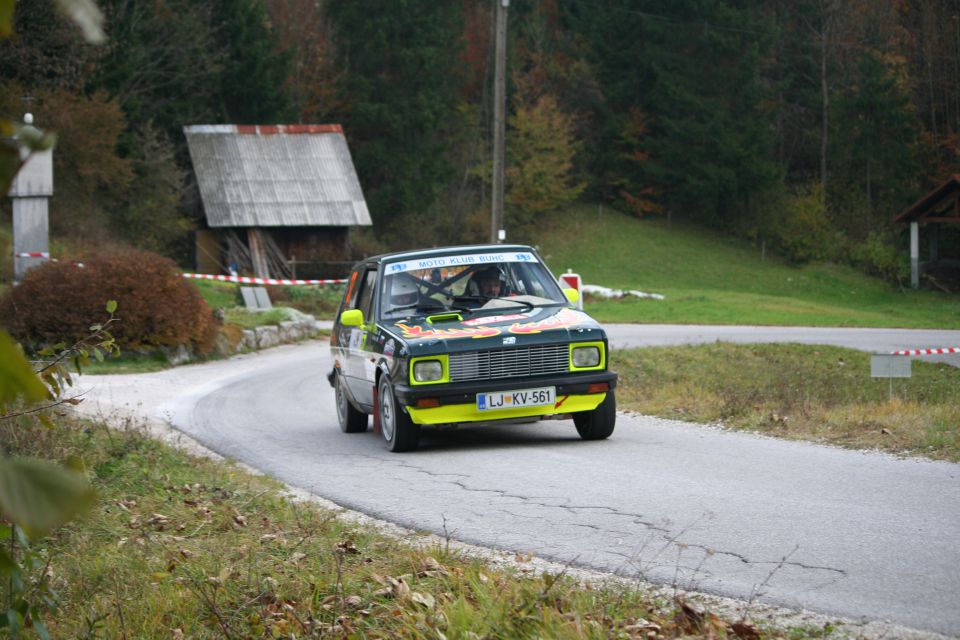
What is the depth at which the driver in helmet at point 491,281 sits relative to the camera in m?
11.9

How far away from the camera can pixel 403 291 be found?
11836 millimetres

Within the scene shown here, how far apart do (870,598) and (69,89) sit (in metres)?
39.8

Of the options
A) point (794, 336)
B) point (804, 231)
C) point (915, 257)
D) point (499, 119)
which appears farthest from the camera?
point (804, 231)

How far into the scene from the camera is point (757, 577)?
18.7 feet

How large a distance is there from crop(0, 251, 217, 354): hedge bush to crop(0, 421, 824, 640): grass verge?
12875 millimetres

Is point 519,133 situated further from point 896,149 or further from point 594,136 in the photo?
point 896,149

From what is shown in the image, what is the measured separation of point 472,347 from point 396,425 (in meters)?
1.07

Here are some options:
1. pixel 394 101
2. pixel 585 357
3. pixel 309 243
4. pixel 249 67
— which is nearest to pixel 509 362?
pixel 585 357

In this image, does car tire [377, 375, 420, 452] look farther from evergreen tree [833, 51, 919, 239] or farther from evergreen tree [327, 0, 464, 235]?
evergreen tree [833, 51, 919, 239]

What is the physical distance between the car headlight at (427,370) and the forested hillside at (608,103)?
38953mm

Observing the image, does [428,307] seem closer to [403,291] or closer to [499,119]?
[403,291]

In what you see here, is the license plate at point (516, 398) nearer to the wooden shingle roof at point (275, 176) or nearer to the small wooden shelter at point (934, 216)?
the wooden shingle roof at point (275, 176)

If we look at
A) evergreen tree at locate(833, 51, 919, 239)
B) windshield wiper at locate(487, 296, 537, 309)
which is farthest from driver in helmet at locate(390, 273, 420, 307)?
evergreen tree at locate(833, 51, 919, 239)

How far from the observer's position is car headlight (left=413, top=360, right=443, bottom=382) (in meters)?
10.3
